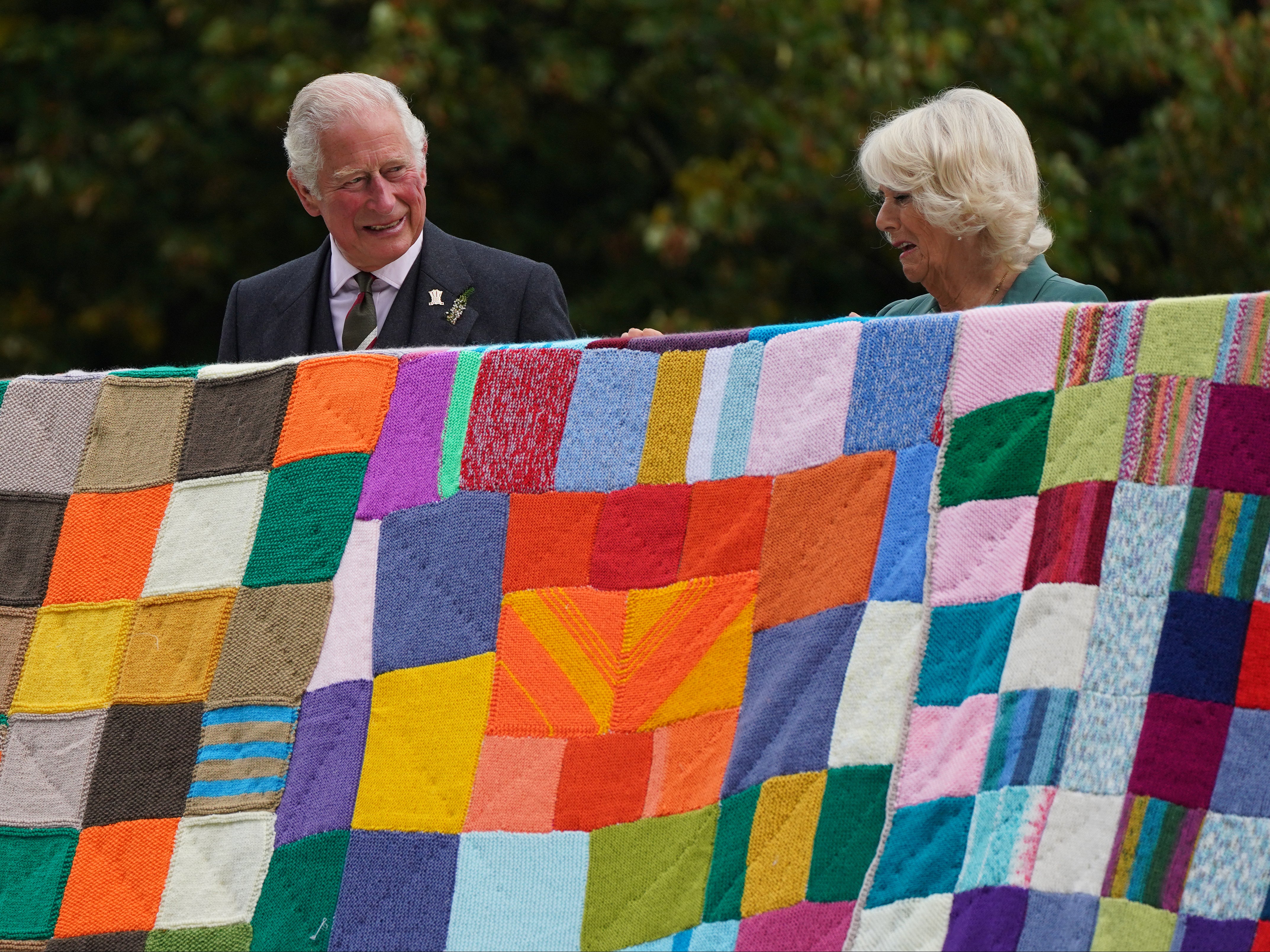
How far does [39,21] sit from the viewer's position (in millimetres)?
6938

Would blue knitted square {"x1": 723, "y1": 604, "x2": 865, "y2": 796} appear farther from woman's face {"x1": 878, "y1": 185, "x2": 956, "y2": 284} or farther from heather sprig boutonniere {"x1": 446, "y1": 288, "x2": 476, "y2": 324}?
heather sprig boutonniere {"x1": 446, "y1": 288, "x2": 476, "y2": 324}

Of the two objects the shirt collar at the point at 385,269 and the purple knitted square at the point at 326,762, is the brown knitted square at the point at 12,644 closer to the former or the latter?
the purple knitted square at the point at 326,762

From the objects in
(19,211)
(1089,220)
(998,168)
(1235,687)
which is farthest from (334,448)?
(19,211)

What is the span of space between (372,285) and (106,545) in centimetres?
69

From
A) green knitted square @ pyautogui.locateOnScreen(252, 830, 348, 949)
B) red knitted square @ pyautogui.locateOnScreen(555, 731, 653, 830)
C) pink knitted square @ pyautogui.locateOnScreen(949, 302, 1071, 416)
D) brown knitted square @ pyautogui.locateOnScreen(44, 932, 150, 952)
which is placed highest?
pink knitted square @ pyautogui.locateOnScreen(949, 302, 1071, 416)

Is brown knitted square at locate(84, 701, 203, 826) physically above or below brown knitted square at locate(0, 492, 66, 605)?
below

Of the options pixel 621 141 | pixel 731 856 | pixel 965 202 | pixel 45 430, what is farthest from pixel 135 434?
pixel 621 141

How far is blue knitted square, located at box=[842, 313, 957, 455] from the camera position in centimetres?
204

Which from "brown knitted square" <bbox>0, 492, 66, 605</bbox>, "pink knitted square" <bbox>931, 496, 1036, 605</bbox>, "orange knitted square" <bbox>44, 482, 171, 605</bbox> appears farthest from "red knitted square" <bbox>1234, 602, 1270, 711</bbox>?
"brown knitted square" <bbox>0, 492, 66, 605</bbox>

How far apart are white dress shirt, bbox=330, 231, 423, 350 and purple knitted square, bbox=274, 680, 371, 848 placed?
0.82 m

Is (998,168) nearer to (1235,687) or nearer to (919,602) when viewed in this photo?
(919,602)

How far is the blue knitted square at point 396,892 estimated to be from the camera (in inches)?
83.0

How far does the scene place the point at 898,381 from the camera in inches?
81.4

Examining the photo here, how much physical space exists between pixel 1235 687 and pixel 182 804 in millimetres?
1475
